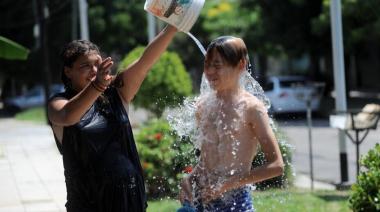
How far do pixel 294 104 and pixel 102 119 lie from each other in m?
20.7

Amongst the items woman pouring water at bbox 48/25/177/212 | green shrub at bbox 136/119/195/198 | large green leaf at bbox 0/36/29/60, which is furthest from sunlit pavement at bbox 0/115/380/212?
woman pouring water at bbox 48/25/177/212

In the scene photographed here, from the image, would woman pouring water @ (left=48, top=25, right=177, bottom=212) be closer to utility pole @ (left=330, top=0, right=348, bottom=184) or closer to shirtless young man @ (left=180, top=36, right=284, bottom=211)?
shirtless young man @ (left=180, top=36, right=284, bottom=211)

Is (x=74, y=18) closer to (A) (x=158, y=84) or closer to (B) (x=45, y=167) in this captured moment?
(A) (x=158, y=84)

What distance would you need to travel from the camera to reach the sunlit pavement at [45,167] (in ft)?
27.5

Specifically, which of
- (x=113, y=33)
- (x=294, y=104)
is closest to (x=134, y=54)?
(x=294, y=104)

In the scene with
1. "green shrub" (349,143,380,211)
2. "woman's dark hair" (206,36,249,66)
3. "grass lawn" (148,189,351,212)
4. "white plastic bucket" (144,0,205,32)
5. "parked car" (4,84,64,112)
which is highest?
"white plastic bucket" (144,0,205,32)

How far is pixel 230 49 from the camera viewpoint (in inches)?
113

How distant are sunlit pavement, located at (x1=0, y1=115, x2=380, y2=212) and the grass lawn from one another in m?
0.94

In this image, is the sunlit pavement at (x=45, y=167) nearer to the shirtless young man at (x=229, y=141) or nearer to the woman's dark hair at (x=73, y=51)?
the woman's dark hair at (x=73, y=51)

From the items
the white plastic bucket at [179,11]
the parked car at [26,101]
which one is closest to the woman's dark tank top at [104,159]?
the white plastic bucket at [179,11]

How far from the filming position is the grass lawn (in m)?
6.29

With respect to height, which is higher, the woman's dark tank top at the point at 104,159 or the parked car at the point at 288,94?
the woman's dark tank top at the point at 104,159

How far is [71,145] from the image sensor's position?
296 centimetres

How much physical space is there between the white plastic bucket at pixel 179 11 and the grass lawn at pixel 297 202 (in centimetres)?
314
